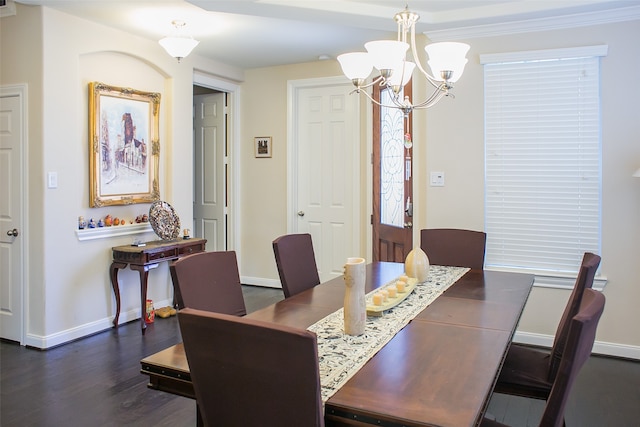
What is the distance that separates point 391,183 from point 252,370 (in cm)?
361

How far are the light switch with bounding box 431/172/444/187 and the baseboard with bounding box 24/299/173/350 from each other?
9.05ft

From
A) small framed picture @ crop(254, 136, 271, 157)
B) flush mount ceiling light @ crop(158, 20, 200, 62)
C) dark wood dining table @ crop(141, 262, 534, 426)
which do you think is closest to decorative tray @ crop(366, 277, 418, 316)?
dark wood dining table @ crop(141, 262, 534, 426)

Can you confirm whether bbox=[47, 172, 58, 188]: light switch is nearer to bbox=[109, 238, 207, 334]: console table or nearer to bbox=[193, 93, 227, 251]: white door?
Result: bbox=[109, 238, 207, 334]: console table

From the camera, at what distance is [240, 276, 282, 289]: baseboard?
568 cm

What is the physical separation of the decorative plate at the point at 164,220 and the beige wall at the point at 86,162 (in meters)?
0.21

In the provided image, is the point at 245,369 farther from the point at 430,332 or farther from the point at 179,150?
the point at 179,150

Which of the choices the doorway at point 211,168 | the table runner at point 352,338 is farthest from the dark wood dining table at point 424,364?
the doorway at point 211,168

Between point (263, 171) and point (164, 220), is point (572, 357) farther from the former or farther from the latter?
point (263, 171)

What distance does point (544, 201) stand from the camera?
365 centimetres

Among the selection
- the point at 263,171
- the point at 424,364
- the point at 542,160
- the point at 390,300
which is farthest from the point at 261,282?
the point at 424,364

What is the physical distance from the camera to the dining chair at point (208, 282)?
2.01m

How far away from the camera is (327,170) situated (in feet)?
17.6

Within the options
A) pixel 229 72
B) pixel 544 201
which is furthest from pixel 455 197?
pixel 229 72

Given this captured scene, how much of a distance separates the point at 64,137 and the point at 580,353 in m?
3.67
